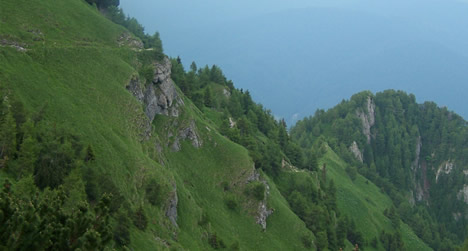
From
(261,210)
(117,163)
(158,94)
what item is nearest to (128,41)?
(158,94)

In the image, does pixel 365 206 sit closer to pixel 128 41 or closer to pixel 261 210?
pixel 261 210

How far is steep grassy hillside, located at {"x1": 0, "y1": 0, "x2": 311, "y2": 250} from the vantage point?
5869 centimetres

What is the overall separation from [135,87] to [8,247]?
59702mm

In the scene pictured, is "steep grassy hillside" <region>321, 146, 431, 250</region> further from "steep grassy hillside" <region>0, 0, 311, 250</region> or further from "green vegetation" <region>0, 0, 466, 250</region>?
"steep grassy hillside" <region>0, 0, 311, 250</region>

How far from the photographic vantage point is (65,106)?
62.4m

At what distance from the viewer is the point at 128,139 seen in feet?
226

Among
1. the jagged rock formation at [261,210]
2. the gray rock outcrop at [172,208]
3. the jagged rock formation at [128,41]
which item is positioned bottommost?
the gray rock outcrop at [172,208]

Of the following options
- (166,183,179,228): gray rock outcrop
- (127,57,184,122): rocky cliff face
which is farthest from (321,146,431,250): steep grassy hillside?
(166,183,179,228): gray rock outcrop

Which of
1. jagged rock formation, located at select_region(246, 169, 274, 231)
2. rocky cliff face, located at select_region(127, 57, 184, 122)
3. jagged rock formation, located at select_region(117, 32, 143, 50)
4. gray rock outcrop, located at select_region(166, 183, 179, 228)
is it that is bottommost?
gray rock outcrop, located at select_region(166, 183, 179, 228)

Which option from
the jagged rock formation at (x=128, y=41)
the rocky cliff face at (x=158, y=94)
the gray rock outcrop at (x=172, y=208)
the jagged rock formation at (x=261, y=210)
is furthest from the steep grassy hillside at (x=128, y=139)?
the rocky cliff face at (x=158, y=94)

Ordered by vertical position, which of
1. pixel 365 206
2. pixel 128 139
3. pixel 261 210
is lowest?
pixel 261 210

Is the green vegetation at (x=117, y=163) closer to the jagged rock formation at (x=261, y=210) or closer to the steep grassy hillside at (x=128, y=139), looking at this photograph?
the steep grassy hillside at (x=128, y=139)

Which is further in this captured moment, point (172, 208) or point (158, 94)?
point (158, 94)

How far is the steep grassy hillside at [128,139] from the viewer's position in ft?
193
